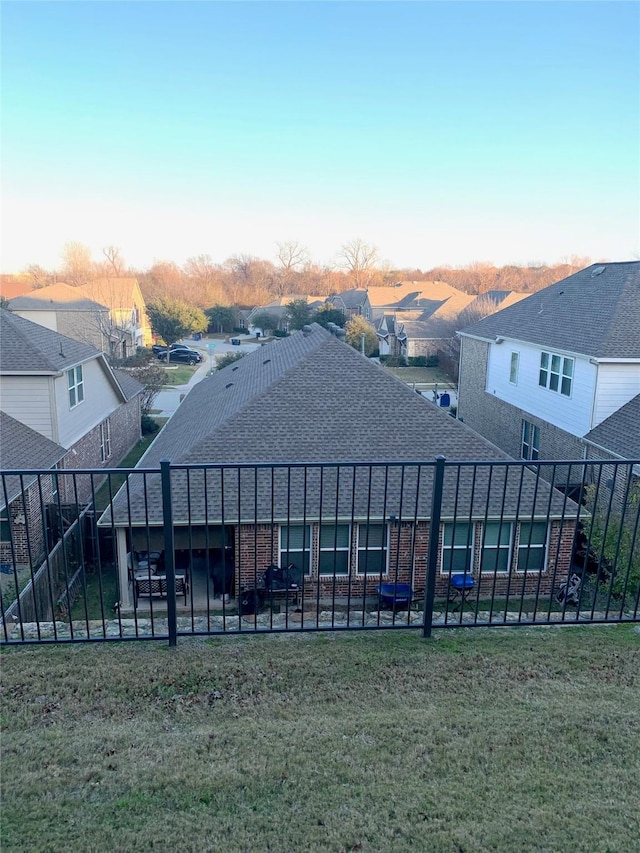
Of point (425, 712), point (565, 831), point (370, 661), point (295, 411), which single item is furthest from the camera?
point (295, 411)

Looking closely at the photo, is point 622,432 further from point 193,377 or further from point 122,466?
point 193,377

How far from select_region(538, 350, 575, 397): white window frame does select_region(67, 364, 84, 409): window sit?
1388 centimetres

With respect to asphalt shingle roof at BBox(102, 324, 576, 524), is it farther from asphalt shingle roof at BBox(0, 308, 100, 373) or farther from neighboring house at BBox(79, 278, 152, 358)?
neighboring house at BBox(79, 278, 152, 358)

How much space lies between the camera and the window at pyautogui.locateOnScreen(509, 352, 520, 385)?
770 inches

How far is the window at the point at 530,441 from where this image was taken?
1808cm

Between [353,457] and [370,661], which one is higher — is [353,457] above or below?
below

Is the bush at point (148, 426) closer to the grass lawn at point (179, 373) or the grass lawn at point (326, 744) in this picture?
the grass lawn at point (179, 373)

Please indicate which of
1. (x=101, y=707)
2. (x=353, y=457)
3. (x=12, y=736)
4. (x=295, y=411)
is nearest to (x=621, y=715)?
(x=101, y=707)

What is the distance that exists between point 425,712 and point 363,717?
1.23 ft

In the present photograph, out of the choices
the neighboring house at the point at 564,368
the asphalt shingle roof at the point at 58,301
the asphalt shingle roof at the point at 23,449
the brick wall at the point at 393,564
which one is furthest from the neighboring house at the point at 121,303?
the brick wall at the point at 393,564

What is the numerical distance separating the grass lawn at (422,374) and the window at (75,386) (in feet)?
75.8

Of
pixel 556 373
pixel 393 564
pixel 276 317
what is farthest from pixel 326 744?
pixel 276 317

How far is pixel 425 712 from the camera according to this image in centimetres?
337

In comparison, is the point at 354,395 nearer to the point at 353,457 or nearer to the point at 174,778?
the point at 353,457
